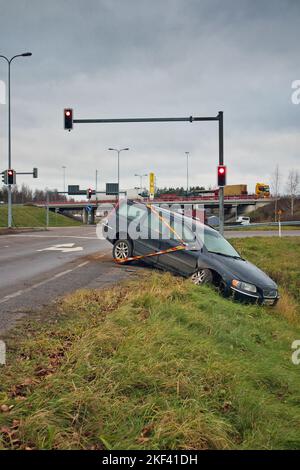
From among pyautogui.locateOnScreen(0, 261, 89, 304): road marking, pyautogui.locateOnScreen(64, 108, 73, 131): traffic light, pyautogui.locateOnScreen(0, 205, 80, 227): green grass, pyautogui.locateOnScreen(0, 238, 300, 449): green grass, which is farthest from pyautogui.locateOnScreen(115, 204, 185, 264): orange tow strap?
pyautogui.locateOnScreen(0, 205, 80, 227): green grass

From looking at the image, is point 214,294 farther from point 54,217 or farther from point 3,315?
point 54,217

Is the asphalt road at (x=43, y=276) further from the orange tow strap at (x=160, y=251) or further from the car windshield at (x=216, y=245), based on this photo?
the car windshield at (x=216, y=245)

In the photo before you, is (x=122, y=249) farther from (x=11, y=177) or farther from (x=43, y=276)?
(x=11, y=177)

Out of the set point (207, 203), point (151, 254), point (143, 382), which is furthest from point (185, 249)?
point (207, 203)

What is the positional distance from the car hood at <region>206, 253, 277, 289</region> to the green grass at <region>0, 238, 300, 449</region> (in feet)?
6.19

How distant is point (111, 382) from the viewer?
125 inches

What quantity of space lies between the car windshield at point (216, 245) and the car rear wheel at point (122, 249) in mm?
2224

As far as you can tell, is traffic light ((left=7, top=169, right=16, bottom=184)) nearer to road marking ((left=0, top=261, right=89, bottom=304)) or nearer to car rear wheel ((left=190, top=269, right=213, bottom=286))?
road marking ((left=0, top=261, right=89, bottom=304))

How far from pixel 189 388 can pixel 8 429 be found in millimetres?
1500

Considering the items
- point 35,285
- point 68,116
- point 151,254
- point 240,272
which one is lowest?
point 35,285

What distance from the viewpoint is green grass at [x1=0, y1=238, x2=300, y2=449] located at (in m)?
2.60

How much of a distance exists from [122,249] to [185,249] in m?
2.47

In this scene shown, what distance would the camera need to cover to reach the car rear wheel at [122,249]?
10055mm

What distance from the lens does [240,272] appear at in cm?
757
